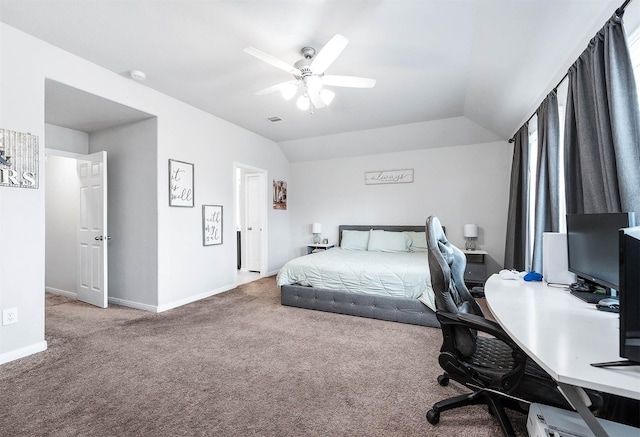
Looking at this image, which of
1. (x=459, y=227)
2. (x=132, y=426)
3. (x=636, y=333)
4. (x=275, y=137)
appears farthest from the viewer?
(x=275, y=137)

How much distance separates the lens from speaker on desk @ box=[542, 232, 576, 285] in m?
2.00

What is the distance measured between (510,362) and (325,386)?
1.18 metres

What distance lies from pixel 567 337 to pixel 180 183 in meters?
4.09

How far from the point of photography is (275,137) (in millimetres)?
5672

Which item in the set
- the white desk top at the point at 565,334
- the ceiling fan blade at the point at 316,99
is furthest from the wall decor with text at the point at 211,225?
the white desk top at the point at 565,334

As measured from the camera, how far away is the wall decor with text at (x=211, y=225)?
4.32m

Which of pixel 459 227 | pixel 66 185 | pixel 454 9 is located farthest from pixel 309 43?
pixel 66 185

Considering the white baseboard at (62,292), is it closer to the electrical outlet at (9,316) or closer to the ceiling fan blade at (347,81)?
the electrical outlet at (9,316)

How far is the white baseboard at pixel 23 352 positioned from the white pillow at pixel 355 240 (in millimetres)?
4116

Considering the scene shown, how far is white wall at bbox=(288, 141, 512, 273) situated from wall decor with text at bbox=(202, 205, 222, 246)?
222 cm

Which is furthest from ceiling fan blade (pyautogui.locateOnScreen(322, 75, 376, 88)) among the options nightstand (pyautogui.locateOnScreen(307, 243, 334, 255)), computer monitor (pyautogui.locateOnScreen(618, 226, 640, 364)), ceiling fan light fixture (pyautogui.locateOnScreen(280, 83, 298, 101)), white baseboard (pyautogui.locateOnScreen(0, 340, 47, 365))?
nightstand (pyautogui.locateOnScreen(307, 243, 334, 255))

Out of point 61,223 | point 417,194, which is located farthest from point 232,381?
point 417,194

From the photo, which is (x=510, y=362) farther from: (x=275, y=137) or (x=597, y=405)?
(x=275, y=137)

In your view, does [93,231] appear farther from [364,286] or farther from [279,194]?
[364,286]
